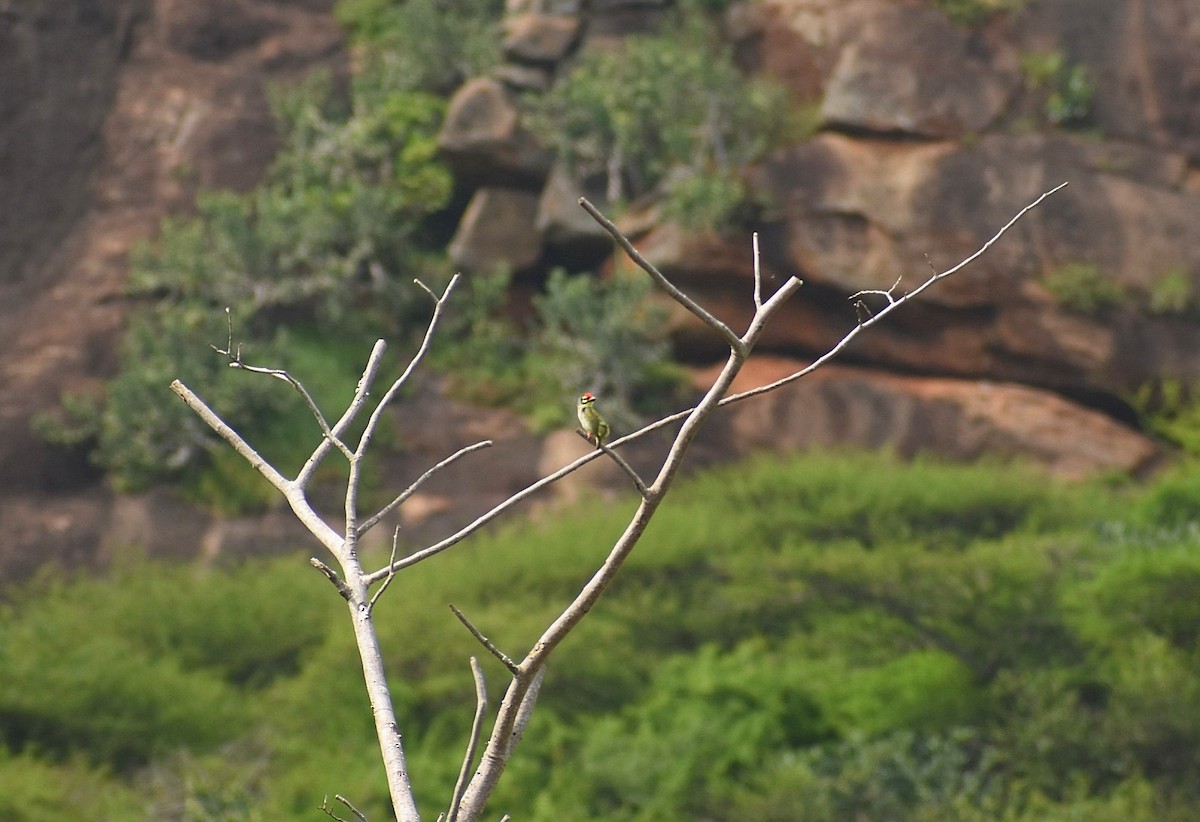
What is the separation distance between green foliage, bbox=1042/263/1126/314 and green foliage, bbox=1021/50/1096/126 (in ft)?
5.84

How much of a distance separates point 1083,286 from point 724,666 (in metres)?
5.14

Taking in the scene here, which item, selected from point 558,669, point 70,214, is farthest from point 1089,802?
point 70,214

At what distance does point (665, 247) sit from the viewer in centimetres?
1609

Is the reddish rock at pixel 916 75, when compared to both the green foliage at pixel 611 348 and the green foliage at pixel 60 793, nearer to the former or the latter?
the green foliage at pixel 611 348

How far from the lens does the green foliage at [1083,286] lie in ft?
50.7

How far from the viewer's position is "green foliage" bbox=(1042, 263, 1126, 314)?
15461 mm

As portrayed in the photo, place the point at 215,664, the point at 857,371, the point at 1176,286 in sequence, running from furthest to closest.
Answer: the point at 857,371, the point at 1176,286, the point at 215,664

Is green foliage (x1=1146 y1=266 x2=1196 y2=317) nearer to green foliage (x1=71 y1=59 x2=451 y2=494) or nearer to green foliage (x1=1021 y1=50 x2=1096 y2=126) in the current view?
green foliage (x1=1021 y1=50 x2=1096 y2=126)

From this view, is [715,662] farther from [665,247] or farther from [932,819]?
[665,247]

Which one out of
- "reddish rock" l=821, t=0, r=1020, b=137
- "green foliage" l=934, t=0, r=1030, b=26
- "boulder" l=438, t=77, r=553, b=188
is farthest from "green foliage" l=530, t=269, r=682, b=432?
"green foliage" l=934, t=0, r=1030, b=26

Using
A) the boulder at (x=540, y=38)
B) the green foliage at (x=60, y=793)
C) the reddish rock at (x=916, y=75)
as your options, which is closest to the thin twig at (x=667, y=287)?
the green foliage at (x=60, y=793)

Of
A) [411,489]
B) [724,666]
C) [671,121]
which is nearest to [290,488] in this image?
[411,489]

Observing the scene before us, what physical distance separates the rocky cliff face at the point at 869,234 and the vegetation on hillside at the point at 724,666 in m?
1.04

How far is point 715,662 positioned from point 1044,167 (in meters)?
5.87
